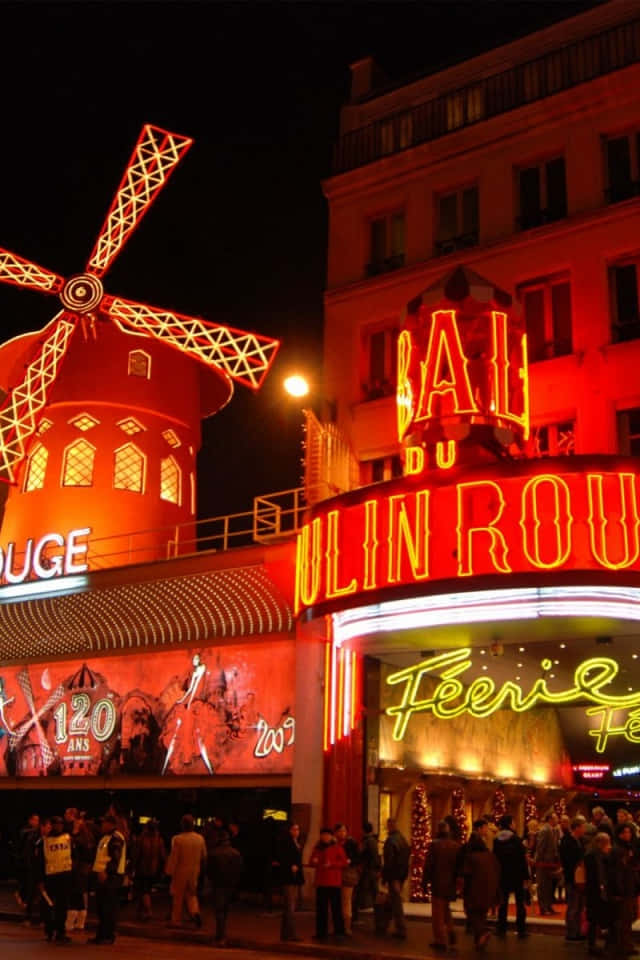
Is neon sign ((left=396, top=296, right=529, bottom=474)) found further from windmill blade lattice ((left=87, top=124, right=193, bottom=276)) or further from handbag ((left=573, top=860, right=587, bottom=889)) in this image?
windmill blade lattice ((left=87, top=124, right=193, bottom=276))

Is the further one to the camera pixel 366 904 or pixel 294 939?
pixel 366 904

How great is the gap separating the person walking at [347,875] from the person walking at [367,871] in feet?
1.19

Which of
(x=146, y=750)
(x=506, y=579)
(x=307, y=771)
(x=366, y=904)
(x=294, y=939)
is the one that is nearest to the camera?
(x=294, y=939)

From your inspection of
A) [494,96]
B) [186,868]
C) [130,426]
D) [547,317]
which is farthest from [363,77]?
[186,868]

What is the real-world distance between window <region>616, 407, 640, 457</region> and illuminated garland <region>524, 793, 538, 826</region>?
885 centimetres

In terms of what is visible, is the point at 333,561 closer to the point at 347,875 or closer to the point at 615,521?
the point at 615,521

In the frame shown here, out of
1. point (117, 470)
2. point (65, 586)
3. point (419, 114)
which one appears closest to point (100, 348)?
point (117, 470)

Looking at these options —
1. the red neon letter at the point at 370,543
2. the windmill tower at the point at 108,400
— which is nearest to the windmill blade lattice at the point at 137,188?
the windmill tower at the point at 108,400

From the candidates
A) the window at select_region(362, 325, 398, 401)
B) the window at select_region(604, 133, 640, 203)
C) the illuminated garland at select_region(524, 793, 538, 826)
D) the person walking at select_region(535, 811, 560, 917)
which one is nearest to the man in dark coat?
the person walking at select_region(535, 811, 560, 917)

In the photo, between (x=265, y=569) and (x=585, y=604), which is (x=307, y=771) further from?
(x=585, y=604)

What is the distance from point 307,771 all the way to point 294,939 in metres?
4.30

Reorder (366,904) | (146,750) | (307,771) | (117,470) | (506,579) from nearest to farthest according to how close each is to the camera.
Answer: (506,579)
(366,904)
(307,771)
(146,750)
(117,470)

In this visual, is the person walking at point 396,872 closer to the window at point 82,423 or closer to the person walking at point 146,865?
the person walking at point 146,865

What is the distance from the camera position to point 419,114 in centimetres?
1938
